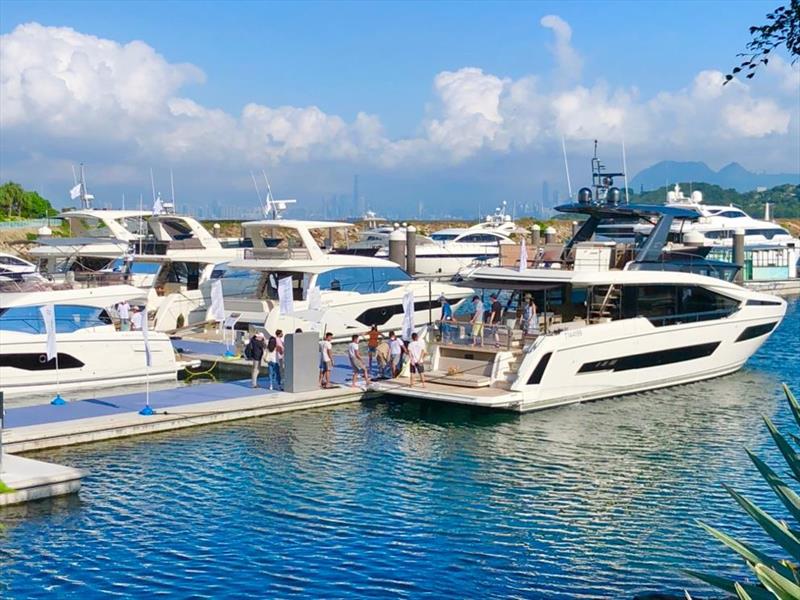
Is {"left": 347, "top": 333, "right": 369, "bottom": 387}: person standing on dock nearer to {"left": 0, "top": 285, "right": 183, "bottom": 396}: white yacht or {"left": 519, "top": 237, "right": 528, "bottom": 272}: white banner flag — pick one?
{"left": 519, "top": 237, "right": 528, "bottom": 272}: white banner flag

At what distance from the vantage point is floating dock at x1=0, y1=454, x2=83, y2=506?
50.0 ft

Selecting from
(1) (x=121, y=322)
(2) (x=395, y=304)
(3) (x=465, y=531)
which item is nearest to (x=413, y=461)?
(3) (x=465, y=531)

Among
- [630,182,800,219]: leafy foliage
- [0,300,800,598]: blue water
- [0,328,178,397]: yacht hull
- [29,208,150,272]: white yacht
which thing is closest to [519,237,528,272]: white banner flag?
[0,300,800,598]: blue water

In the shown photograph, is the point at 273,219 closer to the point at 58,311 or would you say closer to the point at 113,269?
the point at 113,269

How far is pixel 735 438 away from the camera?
20734 millimetres

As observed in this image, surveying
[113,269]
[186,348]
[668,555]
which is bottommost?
[668,555]

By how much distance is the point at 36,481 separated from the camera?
1550 cm

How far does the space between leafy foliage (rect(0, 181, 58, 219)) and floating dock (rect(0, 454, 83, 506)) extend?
70.5 metres

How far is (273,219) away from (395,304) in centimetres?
542

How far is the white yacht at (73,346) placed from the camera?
24.1 meters

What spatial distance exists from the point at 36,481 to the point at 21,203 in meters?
74.6

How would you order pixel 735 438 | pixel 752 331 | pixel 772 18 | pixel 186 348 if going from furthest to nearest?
1. pixel 186 348
2. pixel 752 331
3. pixel 735 438
4. pixel 772 18

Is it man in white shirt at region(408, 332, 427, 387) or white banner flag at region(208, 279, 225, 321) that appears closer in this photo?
man in white shirt at region(408, 332, 427, 387)

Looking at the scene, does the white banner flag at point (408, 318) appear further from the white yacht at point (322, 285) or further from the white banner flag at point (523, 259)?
the white yacht at point (322, 285)
